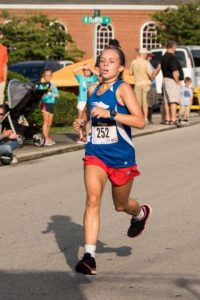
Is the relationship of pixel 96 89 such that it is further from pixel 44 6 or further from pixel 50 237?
pixel 44 6

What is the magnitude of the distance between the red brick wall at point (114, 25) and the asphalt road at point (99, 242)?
5428 cm

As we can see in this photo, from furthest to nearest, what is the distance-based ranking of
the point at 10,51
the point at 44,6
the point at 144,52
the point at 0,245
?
the point at 44,6 < the point at 10,51 < the point at 144,52 < the point at 0,245

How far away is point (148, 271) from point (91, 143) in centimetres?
113

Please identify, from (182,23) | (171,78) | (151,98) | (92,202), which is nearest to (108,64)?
(92,202)

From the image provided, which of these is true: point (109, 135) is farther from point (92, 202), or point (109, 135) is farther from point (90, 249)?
point (90, 249)

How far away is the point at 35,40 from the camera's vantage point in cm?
5525

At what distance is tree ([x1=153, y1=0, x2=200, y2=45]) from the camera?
59438 mm

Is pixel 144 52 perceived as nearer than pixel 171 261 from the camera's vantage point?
No

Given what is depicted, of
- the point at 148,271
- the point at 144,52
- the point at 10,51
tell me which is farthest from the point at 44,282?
the point at 10,51

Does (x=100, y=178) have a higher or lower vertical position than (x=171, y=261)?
higher

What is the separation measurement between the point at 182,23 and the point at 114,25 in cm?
1149

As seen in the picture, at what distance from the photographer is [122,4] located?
70.6 metres

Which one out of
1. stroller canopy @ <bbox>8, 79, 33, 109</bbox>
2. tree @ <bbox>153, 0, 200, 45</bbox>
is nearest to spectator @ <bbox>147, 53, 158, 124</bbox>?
stroller canopy @ <bbox>8, 79, 33, 109</bbox>

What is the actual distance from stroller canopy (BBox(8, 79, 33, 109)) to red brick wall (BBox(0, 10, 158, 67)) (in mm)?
51647
